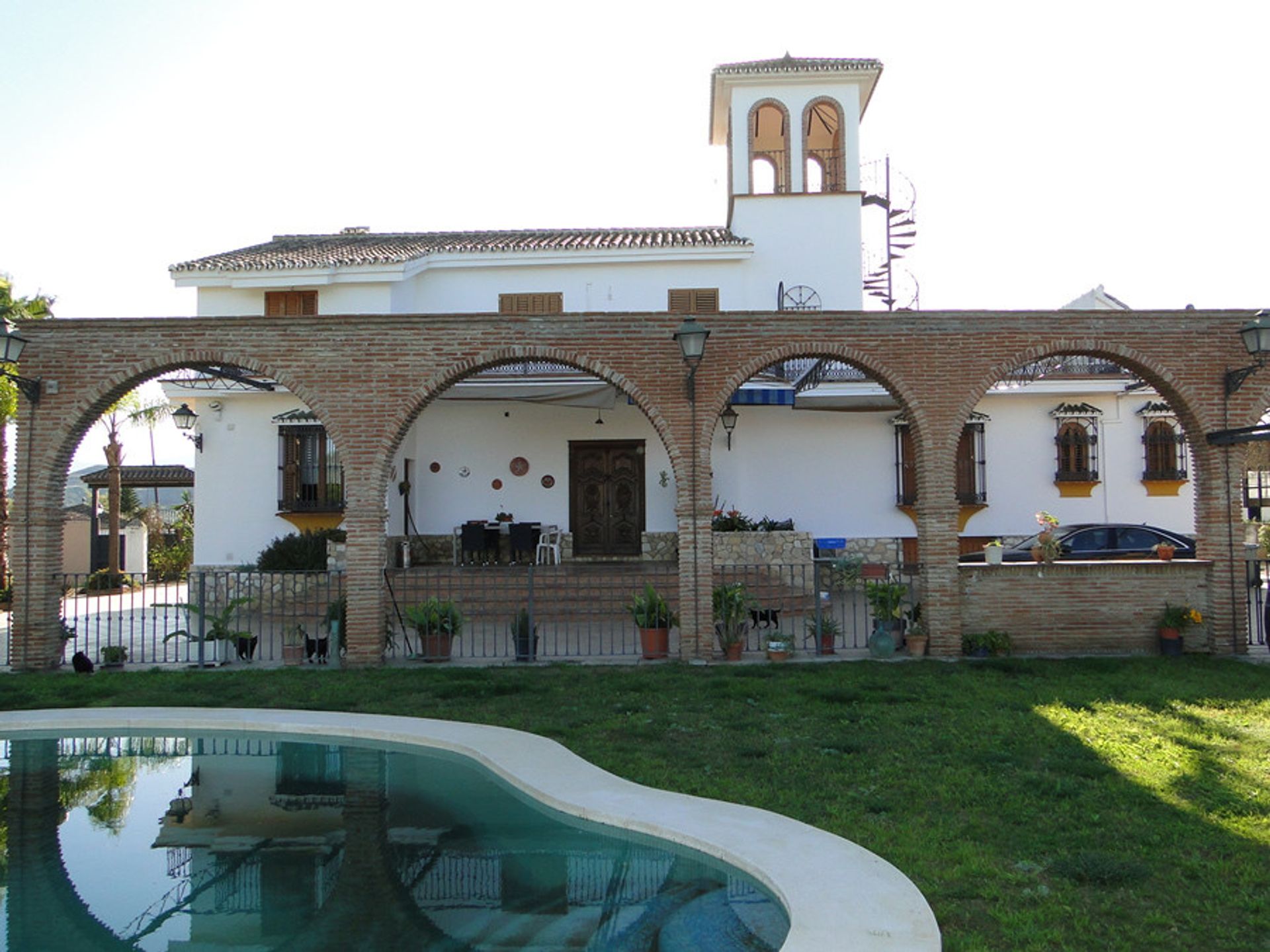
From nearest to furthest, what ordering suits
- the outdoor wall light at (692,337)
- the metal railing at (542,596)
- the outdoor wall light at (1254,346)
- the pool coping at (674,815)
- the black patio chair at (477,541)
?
the pool coping at (674,815) → the outdoor wall light at (692,337) → the outdoor wall light at (1254,346) → the metal railing at (542,596) → the black patio chair at (477,541)

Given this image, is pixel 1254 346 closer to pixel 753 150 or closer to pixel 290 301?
pixel 753 150

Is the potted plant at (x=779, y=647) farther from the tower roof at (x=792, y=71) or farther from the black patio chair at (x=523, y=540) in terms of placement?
the tower roof at (x=792, y=71)

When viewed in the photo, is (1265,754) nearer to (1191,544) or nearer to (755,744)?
(755,744)

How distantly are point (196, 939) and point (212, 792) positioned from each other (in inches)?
101

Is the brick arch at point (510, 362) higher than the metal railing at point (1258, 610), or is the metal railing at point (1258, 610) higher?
the brick arch at point (510, 362)

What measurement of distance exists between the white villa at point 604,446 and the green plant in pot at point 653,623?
23.1 feet

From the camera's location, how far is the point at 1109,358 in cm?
1191

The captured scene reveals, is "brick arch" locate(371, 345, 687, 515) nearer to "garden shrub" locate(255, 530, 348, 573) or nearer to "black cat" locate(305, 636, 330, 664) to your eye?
"black cat" locate(305, 636, 330, 664)

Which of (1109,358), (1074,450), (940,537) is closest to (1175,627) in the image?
(940,537)

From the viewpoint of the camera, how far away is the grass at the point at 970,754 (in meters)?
A: 4.53

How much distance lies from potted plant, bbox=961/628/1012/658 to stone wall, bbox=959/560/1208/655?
0.83ft

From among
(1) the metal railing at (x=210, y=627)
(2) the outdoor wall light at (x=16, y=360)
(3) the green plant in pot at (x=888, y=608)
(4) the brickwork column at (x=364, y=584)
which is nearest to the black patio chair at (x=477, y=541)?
(1) the metal railing at (x=210, y=627)

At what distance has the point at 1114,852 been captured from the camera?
5094 millimetres

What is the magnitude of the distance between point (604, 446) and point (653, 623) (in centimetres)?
849
